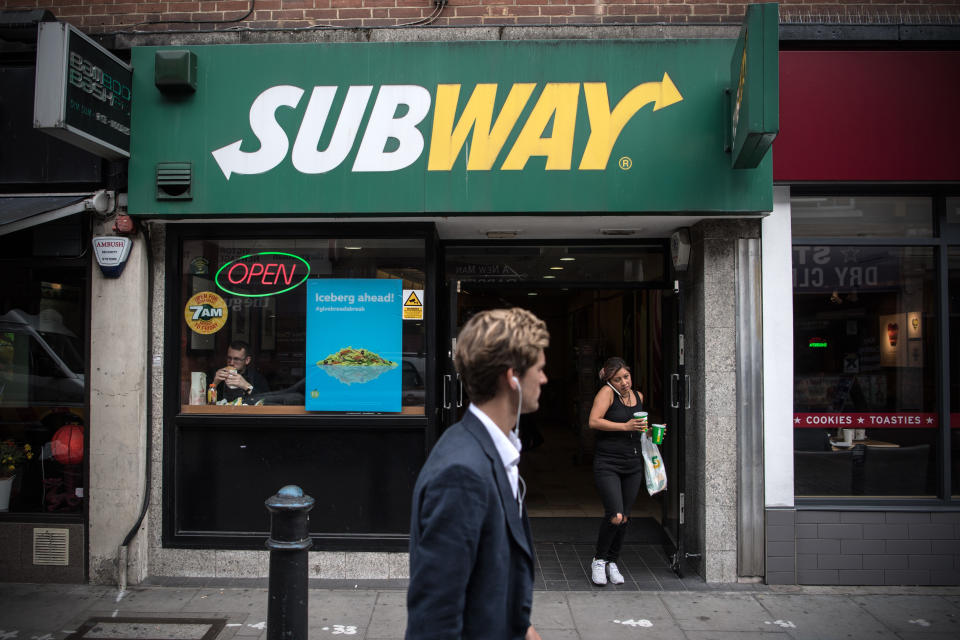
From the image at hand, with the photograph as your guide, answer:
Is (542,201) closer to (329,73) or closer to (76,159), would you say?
(329,73)

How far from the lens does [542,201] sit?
5156 mm

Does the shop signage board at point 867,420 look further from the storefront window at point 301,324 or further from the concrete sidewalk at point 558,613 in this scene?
the storefront window at point 301,324

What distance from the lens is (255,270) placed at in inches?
222

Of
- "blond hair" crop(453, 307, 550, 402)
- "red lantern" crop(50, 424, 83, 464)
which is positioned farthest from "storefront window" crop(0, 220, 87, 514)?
"blond hair" crop(453, 307, 550, 402)

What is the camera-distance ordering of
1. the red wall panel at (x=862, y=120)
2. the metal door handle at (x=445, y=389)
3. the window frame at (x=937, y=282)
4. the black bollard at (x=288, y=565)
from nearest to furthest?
the black bollard at (x=288, y=565), the red wall panel at (x=862, y=120), the window frame at (x=937, y=282), the metal door handle at (x=445, y=389)

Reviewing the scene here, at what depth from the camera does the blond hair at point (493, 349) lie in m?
2.04

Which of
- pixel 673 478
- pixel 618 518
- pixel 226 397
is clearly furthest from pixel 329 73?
pixel 673 478

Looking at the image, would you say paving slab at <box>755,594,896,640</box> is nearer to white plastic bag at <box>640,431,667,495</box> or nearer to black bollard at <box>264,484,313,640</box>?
white plastic bag at <box>640,431,667,495</box>

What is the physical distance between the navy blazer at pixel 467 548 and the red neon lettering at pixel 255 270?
13.3ft

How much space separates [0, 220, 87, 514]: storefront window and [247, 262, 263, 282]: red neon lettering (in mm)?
1437

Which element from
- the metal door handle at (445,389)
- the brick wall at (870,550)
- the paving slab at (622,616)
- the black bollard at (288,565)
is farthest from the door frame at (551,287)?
the black bollard at (288,565)

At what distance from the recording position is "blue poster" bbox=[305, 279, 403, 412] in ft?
18.1

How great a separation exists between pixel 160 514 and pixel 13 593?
122 centimetres

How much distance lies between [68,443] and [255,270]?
2279 millimetres
